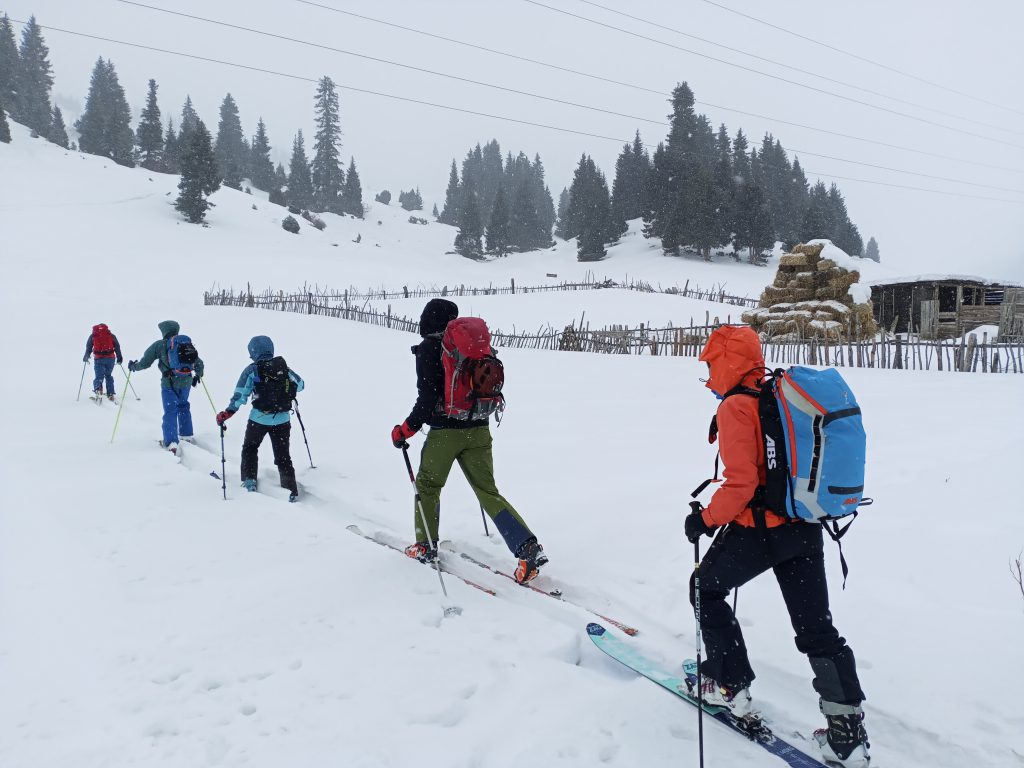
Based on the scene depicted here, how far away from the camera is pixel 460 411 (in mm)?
3955

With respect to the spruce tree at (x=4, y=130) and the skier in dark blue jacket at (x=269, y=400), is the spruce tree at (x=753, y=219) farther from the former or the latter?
the spruce tree at (x=4, y=130)

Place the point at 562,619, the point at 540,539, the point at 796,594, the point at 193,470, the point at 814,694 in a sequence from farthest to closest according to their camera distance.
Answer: the point at 193,470 → the point at 540,539 → the point at 562,619 → the point at 814,694 → the point at 796,594

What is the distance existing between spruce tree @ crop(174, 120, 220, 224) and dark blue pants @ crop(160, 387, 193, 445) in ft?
153

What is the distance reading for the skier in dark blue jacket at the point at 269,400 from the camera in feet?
19.5

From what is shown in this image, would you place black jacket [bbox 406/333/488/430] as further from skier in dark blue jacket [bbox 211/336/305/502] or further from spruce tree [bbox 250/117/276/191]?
spruce tree [bbox 250/117/276/191]

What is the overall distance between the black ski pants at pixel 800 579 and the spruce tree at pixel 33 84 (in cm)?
8707

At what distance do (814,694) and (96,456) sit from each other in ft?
26.9

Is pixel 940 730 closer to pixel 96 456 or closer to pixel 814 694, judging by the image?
pixel 814 694

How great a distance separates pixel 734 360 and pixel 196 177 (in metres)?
54.1

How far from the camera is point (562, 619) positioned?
365 cm

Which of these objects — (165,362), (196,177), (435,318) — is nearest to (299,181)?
(196,177)

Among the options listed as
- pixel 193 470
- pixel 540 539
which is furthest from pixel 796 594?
pixel 193 470

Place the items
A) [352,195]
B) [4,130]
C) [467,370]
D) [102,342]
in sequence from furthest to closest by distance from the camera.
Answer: [352,195], [4,130], [102,342], [467,370]

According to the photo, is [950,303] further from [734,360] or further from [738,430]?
[738,430]
